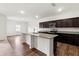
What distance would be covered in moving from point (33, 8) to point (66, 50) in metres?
1.19

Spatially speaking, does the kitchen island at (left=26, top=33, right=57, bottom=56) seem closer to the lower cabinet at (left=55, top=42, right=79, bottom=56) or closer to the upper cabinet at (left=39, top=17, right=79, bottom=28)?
the lower cabinet at (left=55, top=42, right=79, bottom=56)

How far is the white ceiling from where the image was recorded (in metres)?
1.50

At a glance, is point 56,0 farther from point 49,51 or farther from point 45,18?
point 49,51

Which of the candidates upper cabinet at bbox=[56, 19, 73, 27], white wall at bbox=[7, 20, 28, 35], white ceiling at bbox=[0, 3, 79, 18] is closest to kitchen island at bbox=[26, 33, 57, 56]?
white wall at bbox=[7, 20, 28, 35]

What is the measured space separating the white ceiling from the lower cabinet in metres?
0.78

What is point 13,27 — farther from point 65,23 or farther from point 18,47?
point 65,23

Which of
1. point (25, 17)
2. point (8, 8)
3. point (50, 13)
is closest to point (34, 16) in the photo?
point (25, 17)

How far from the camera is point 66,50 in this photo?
1779mm

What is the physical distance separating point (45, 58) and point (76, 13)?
1077 mm

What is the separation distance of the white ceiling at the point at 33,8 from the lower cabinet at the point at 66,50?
78 centimetres

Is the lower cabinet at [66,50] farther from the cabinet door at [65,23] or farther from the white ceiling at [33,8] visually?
the white ceiling at [33,8]

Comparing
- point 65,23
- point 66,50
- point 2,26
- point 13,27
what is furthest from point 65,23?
point 2,26

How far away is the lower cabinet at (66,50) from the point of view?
1.67 m

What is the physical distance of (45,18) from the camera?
1832mm
